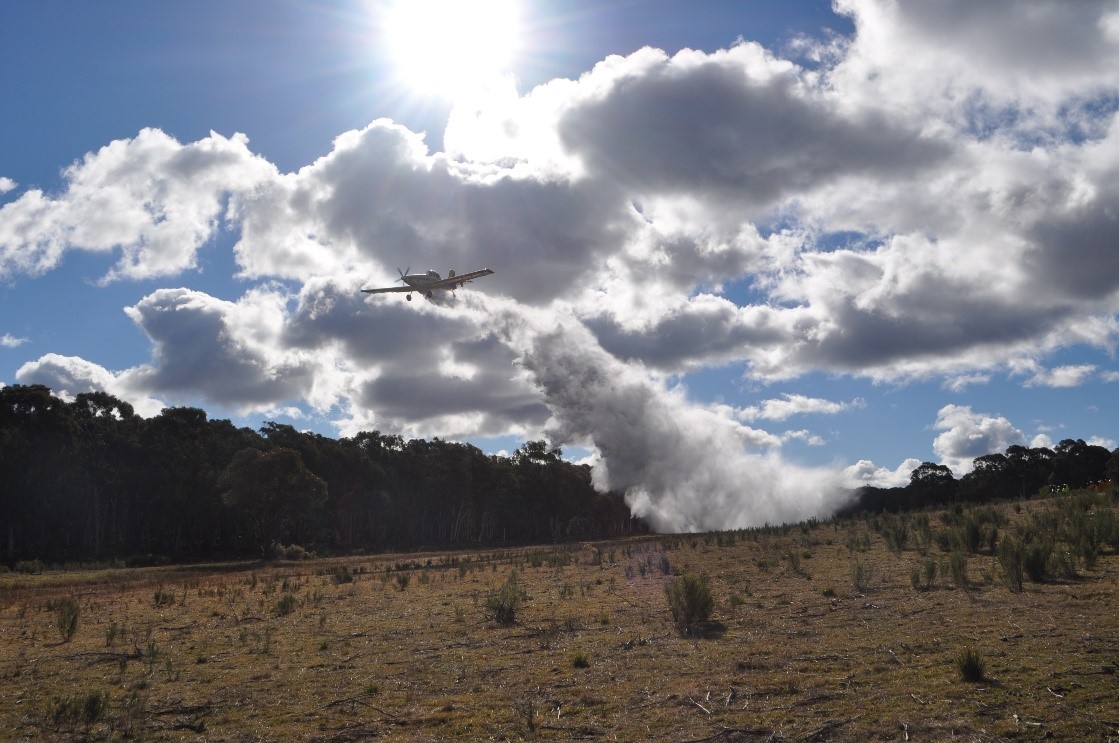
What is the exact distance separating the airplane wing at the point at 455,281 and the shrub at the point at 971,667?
52073mm

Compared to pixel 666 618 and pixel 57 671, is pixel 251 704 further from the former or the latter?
pixel 666 618

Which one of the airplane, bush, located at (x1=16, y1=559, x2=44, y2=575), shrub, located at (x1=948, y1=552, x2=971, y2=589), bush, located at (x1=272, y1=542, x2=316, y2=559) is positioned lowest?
bush, located at (x1=272, y1=542, x2=316, y2=559)

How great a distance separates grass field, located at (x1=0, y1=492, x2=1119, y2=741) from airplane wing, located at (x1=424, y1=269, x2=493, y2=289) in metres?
36.6

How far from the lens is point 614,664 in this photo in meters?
15.8

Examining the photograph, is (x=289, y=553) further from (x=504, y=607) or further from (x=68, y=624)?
(x=504, y=607)

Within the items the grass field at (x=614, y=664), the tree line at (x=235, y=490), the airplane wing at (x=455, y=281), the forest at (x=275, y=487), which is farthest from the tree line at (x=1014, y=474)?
the grass field at (x=614, y=664)

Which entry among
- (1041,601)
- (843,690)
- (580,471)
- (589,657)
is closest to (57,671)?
(589,657)

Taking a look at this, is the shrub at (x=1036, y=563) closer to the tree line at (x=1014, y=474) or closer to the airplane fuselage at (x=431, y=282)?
the airplane fuselage at (x=431, y=282)

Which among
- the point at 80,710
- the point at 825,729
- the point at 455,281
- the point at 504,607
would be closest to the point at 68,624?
the point at 80,710

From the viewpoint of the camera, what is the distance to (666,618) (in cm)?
2052

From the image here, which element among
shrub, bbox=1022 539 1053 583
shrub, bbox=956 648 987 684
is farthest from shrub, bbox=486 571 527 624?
shrub, bbox=1022 539 1053 583

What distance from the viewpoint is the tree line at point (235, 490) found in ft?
245

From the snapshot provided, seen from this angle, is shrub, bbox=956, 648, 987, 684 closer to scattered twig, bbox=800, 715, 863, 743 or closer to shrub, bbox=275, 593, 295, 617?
scattered twig, bbox=800, 715, 863, 743

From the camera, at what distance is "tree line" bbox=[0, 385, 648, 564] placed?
7481cm
